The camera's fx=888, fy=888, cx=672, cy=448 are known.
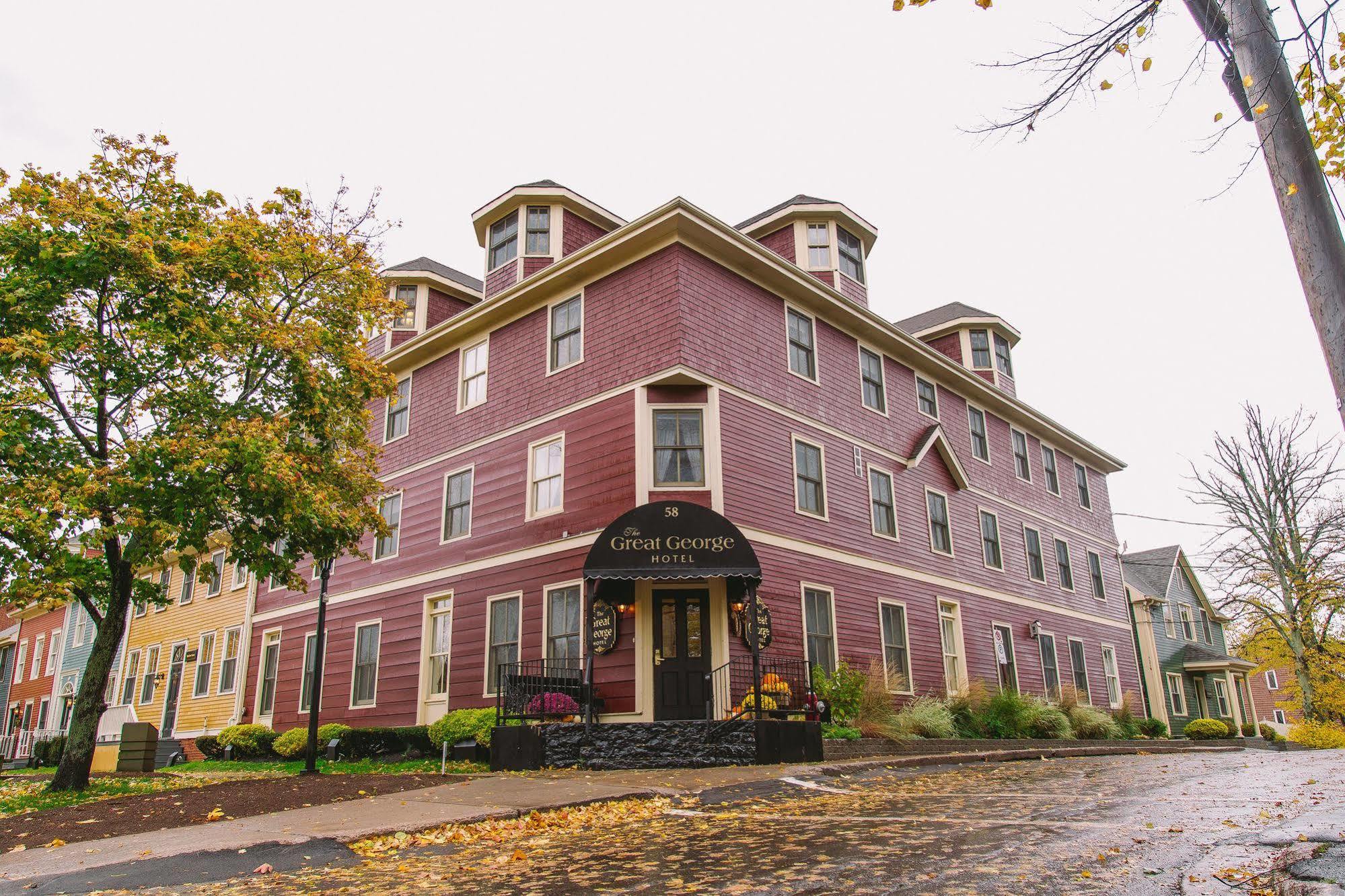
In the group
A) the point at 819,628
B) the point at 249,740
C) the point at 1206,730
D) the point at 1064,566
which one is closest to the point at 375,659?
the point at 249,740

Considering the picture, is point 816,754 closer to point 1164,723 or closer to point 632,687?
point 632,687

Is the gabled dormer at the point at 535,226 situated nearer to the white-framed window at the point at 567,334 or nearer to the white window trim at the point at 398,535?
the white-framed window at the point at 567,334

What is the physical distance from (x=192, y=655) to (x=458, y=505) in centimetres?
1432

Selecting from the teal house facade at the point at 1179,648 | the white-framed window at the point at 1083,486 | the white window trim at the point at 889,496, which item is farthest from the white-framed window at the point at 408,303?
the teal house facade at the point at 1179,648

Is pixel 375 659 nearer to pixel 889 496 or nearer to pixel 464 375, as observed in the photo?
pixel 464 375

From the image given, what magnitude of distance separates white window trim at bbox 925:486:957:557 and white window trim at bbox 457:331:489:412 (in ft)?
36.6

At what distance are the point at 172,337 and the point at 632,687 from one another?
8907 millimetres

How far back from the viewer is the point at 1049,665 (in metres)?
25.4

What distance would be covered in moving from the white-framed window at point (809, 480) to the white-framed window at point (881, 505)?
1.96 m

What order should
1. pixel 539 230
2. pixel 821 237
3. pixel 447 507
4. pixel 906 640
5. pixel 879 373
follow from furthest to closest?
1. pixel 879 373
2. pixel 821 237
3. pixel 539 230
4. pixel 447 507
5. pixel 906 640

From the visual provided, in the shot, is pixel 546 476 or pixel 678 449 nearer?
pixel 678 449

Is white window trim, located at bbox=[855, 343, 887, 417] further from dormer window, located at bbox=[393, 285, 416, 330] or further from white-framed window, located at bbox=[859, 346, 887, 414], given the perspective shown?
dormer window, located at bbox=[393, 285, 416, 330]

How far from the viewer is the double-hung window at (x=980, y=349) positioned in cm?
2747

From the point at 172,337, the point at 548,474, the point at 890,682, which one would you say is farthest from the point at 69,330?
the point at 890,682
